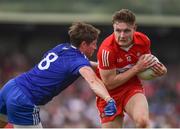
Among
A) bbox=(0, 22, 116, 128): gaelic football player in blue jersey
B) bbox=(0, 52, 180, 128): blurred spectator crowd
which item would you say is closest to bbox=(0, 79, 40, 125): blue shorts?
bbox=(0, 22, 116, 128): gaelic football player in blue jersey

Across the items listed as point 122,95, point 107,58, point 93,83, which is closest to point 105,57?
point 107,58

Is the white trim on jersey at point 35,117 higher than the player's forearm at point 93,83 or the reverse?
the reverse

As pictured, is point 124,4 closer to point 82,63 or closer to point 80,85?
point 80,85

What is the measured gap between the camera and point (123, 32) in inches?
362

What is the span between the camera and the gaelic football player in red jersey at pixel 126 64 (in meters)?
9.23

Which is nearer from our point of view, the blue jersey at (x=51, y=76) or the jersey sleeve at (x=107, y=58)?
the blue jersey at (x=51, y=76)

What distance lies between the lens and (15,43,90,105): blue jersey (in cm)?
866

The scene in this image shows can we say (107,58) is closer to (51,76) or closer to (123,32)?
(123,32)

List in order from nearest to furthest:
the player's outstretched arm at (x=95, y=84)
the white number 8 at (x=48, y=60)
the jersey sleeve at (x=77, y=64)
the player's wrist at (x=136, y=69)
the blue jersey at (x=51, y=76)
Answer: the player's outstretched arm at (x=95, y=84) < the jersey sleeve at (x=77, y=64) < the blue jersey at (x=51, y=76) < the white number 8 at (x=48, y=60) < the player's wrist at (x=136, y=69)

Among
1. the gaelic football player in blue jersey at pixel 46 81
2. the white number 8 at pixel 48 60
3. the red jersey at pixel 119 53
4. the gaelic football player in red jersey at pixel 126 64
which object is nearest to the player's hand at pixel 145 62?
the gaelic football player in red jersey at pixel 126 64

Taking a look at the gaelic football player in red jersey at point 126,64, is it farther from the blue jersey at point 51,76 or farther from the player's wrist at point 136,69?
the blue jersey at point 51,76

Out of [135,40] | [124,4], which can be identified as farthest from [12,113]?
[124,4]

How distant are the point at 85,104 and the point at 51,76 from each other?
27.3ft

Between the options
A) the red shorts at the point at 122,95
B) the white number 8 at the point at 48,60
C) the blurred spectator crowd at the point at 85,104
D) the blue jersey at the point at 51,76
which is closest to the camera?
the blue jersey at the point at 51,76
